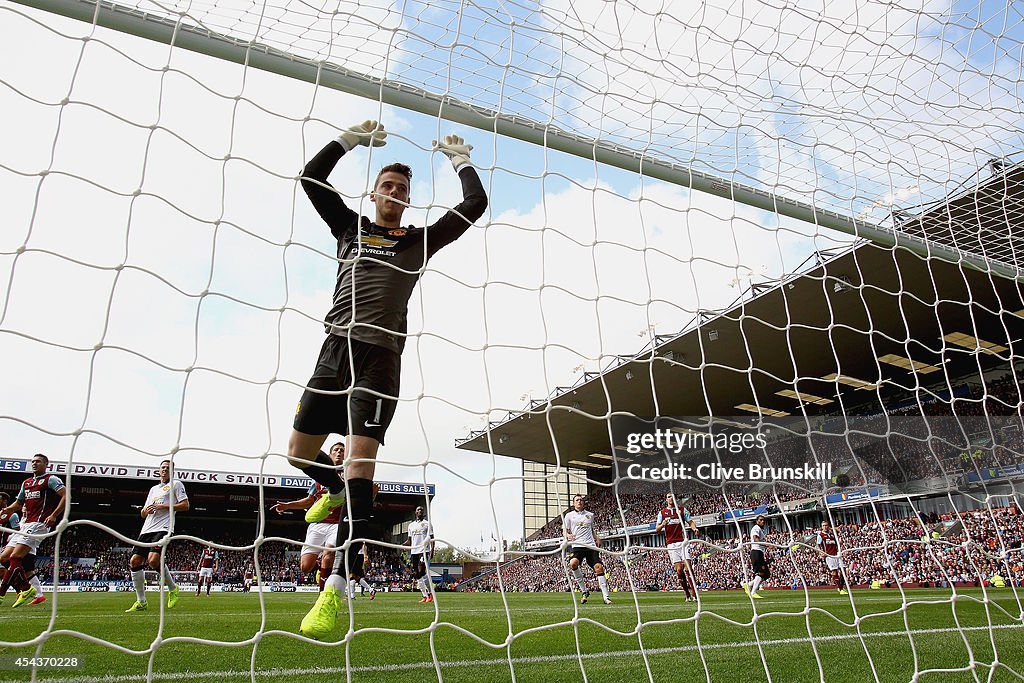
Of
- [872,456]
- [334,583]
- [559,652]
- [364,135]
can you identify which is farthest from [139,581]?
[872,456]

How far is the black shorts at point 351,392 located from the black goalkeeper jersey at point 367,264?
56 millimetres

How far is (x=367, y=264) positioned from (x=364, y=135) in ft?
1.78

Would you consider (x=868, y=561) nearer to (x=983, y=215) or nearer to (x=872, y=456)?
(x=872, y=456)

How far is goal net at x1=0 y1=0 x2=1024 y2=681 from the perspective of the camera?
7.21 feet

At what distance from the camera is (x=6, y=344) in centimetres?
195

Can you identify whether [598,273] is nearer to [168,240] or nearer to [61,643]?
[168,240]

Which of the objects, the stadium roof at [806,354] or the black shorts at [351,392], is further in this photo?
the stadium roof at [806,354]

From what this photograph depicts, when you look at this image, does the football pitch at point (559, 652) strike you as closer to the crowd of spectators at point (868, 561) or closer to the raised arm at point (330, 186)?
the raised arm at point (330, 186)

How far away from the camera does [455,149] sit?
3008 mm

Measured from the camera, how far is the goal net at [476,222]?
2.20 m

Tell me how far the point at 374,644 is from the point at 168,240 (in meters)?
2.26

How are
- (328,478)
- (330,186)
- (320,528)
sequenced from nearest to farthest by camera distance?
(330,186) < (328,478) < (320,528)

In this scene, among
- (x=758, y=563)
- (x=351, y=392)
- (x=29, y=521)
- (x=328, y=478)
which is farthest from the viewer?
(x=758, y=563)

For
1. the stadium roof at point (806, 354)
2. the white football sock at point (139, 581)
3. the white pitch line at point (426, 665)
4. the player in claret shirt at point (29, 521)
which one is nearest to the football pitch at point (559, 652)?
the white pitch line at point (426, 665)
